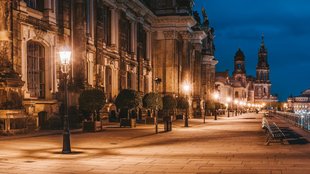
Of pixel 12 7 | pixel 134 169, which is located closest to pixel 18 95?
pixel 12 7

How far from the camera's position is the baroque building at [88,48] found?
30781 millimetres

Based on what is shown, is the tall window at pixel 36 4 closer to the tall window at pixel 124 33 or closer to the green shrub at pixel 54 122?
the green shrub at pixel 54 122

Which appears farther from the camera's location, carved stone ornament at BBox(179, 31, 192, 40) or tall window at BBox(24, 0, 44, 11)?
carved stone ornament at BBox(179, 31, 192, 40)

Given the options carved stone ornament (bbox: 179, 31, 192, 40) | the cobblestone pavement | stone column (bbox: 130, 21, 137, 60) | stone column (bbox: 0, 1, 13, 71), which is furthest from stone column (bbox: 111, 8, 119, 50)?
the cobblestone pavement

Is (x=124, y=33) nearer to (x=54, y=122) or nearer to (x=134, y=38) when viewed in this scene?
(x=134, y=38)

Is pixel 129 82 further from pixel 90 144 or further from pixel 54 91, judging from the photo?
pixel 90 144

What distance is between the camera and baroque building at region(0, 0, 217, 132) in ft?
101

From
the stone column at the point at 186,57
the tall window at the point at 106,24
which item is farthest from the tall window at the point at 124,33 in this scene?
the stone column at the point at 186,57

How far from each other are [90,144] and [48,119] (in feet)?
38.8

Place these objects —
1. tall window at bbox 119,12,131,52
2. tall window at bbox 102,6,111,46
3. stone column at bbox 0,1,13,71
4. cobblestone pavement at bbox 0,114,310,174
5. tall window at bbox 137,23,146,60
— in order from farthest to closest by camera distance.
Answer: tall window at bbox 137,23,146,60, tall window at bbox 119,12,131,52, tall window at bbox 102,6,111,46, stone column at bbox 0,1,13,71, cobblestone pavement at bbox 0,114,310,174

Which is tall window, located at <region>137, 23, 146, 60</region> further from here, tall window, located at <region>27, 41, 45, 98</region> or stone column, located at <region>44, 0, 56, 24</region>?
tall window, located at <region>27, 41, 45, 98</region>

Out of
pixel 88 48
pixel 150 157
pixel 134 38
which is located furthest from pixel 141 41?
pixel 150 157

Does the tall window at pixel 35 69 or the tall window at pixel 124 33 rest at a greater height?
the tall window at pixel 124 33

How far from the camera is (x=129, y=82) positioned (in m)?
60.3
